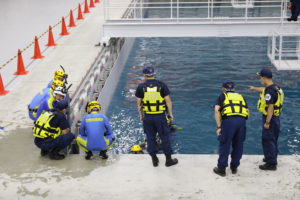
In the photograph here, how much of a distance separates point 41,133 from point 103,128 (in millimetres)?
1093

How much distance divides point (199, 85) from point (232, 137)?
885 cm

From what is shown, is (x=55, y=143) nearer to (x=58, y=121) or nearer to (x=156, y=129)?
(x=58, y=121)

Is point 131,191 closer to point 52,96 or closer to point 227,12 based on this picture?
point 52,96

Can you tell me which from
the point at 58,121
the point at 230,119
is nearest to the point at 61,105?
the point at 58,121

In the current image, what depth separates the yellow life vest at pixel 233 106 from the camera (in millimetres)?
7246

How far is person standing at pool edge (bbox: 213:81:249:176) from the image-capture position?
23.8 ft

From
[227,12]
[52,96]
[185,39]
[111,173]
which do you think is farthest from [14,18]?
[111,173]

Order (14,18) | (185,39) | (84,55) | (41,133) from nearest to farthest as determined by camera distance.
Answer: (41,133), (84,55), (185,39), (14,18)

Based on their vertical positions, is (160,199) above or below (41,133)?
below

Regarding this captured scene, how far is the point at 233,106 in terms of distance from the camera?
7.26m

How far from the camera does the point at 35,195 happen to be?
282 inches

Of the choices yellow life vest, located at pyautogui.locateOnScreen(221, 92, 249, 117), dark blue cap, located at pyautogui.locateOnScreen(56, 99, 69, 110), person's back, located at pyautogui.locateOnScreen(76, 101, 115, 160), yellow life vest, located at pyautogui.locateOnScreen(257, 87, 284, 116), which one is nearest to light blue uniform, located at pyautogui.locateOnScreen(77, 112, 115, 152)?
person's back, located at pyautogui.locateOnScreen(76, 101, 115, 160)

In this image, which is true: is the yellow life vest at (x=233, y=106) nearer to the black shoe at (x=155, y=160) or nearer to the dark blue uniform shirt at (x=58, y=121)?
the black shoe at (x=155, y=160)

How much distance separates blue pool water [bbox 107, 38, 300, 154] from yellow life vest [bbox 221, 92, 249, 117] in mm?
3598
